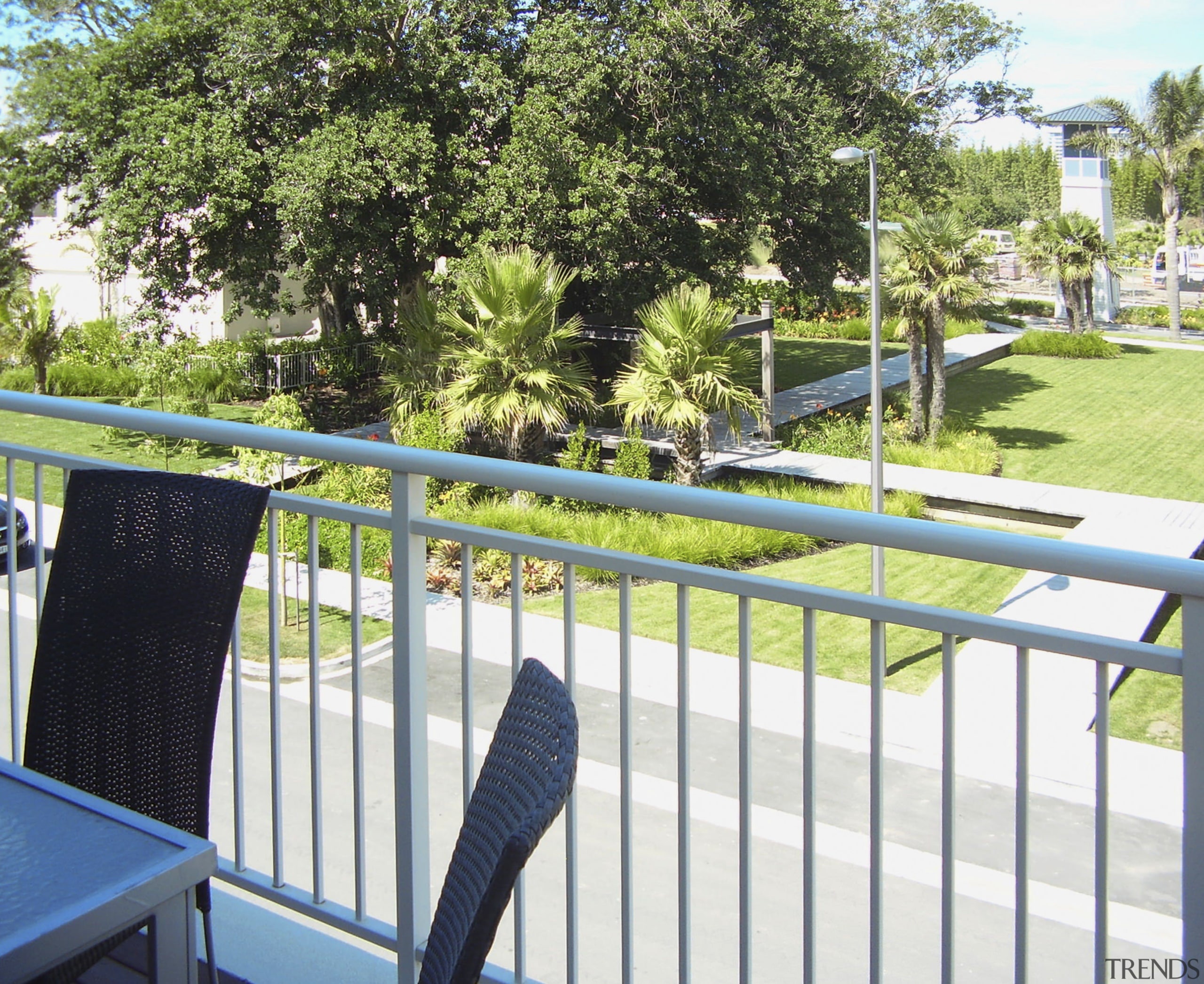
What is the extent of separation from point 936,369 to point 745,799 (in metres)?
20.2

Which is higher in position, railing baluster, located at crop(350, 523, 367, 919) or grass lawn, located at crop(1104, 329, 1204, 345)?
grass lawn, located at crop(1104, 329, 1204, 345)

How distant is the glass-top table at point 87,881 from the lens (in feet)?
3.50

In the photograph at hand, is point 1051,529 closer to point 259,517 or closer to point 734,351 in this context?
point 734,351

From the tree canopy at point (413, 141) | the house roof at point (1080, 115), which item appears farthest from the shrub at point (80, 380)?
the house roof at point (1080, 115)

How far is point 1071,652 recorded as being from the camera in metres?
1.25

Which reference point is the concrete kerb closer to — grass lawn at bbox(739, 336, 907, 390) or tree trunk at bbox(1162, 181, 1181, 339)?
grass lawn at bbox(739, 336, 907, 390)

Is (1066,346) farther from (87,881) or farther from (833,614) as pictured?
(87,881)

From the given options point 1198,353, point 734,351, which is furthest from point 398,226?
point 1198,353

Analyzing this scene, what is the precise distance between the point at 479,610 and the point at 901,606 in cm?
905

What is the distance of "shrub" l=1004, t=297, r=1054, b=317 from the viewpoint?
41.2 meters

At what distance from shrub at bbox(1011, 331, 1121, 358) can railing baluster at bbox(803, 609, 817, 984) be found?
33857 millimetres

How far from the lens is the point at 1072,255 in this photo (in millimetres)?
33656

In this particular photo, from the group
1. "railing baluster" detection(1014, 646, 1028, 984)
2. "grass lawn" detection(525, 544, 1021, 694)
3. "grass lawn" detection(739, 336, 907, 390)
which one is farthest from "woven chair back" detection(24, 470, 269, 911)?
"grass lawn" detection(739, 336, 907, 390)

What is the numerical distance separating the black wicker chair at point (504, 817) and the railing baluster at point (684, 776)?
38 cm
